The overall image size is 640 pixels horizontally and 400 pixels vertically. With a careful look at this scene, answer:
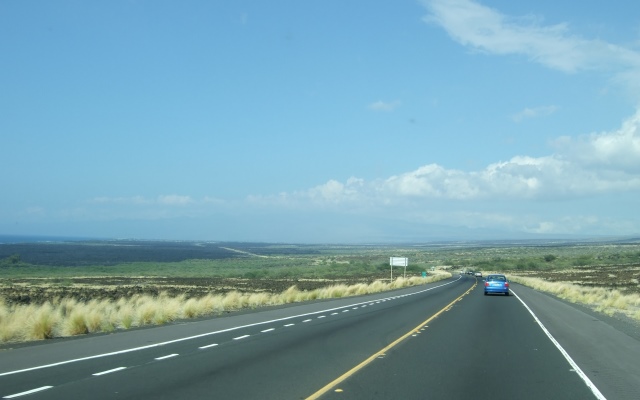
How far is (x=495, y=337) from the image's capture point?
18.9 meters

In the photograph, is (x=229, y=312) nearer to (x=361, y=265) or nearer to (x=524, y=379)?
(x=524, y=379)

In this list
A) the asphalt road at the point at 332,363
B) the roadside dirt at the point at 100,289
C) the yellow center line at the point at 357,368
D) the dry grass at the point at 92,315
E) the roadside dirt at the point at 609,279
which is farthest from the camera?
the roadside dirt at the point at 609,279

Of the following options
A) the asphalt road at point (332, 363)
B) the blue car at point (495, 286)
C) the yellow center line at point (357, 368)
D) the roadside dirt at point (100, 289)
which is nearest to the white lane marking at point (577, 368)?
the asphalt road at point (332, 363)

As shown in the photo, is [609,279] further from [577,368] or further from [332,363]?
[332,363]

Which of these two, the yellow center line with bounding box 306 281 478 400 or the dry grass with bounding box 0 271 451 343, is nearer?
the yellow center line with bounding box 306 281 478 400

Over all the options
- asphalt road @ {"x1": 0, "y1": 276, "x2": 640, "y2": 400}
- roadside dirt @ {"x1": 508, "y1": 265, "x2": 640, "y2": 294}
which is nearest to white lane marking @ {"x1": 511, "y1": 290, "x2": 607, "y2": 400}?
asphalt road @ {"x1": 0, "y1": 276, "x2": 640, "y2": 400}

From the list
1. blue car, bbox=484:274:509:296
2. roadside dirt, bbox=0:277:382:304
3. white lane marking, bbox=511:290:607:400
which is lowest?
roadside dirt, bbox=0:277:382:304

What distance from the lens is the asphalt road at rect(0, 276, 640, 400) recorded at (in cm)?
1045

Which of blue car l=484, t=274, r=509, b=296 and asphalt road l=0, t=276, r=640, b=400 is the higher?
asphalt road l=0, t=276, r=640, b=400

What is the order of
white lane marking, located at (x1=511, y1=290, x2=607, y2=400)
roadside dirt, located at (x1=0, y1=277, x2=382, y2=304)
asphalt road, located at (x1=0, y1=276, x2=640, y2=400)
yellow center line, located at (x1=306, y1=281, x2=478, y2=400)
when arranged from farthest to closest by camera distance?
roadside dirt, located at (x1=0, y1=277, x2=382, y2=304) → white lane marking, located at (x1=511, y1=290, x2=607, y2=400) → asphalt road, located at (x1=0, y1=276, x2=640, y2=400) → yellow center line, located at (x1=306, y1=281, x2=478, y2=400)

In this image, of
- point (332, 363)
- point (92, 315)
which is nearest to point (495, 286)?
point (92, 315)

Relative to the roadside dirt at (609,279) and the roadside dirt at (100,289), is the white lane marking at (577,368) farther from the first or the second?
the roadside dirt at (609,279)

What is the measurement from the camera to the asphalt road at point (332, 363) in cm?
1045

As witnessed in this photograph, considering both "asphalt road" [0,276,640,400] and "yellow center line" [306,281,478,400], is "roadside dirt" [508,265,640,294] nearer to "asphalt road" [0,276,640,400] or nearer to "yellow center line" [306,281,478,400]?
"asphalt road" [0,276,640,400]
